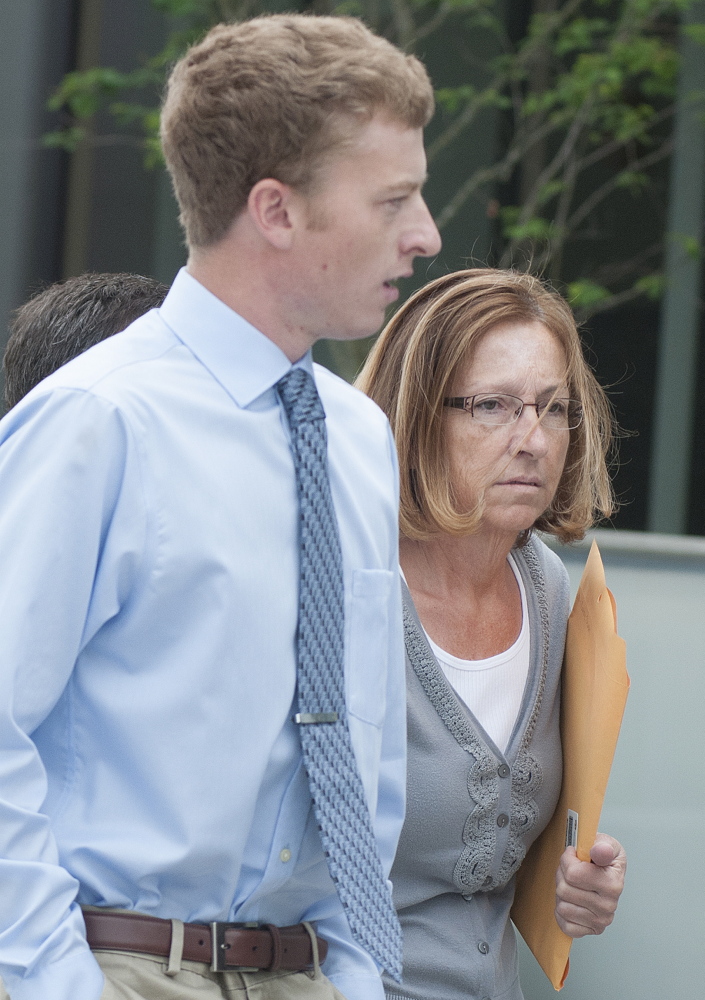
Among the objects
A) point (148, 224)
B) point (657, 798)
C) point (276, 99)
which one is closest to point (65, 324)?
point (276, 99)

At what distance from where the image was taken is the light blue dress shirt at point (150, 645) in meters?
1.24

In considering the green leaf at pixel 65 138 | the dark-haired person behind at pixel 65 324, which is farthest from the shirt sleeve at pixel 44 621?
the green leaf at pixel 65 138

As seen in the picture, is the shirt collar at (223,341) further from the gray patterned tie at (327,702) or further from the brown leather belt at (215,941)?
the brown leather belt at (215,941)

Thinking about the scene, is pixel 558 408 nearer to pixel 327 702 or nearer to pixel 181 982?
pixel 327 702

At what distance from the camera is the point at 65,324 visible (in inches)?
75.2

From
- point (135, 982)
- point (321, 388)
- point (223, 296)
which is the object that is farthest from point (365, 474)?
point (135, 982)

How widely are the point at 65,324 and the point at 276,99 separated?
0.69 m

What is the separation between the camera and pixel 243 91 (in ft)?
4.41

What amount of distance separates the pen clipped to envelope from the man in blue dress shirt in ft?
1.87

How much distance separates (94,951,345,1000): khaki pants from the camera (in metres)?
1.28

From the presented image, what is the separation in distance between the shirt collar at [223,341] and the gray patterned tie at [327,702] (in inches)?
1.8

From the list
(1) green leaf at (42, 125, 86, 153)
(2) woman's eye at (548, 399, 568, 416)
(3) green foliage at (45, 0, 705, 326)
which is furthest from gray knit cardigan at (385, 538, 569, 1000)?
(1) green leaf at (42, 125, 86, 153)

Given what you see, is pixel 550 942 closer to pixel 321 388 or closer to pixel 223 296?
pixel 321 388

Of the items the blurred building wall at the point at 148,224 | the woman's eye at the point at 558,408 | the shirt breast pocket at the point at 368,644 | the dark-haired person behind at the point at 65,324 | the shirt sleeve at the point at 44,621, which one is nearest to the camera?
the shirt sleeve at the point at 44,621
